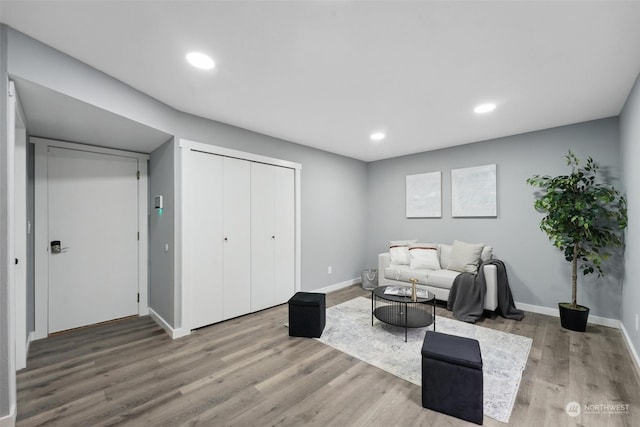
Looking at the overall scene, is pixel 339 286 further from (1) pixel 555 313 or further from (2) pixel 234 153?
(1) pixel 555 313

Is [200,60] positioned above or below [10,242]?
above

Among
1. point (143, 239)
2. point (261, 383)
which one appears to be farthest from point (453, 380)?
point (143, 239)

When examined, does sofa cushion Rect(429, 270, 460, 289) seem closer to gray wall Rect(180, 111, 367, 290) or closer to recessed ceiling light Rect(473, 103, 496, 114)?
gray wall Rect(180, 111, 367, 290)

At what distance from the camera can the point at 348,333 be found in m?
3.04

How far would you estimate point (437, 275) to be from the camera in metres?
3.90

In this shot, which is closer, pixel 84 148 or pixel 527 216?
pixel 84 148

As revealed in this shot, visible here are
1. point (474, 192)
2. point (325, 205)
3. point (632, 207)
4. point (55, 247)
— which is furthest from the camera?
point (325, 205)

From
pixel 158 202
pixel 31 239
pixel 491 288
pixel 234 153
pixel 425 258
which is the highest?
pixel 234 153

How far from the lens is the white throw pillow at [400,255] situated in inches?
176

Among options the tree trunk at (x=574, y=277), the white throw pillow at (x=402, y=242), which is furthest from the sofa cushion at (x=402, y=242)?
the tree trunk at (x=574, y=277)

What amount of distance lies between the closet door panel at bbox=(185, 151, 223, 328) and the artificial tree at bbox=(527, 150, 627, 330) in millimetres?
3965

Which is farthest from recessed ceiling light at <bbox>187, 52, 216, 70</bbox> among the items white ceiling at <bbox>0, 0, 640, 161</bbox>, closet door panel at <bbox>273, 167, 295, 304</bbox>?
closet door panel at <bbox>273, 167, 295, 304</bbox>

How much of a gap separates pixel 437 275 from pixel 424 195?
152 cm

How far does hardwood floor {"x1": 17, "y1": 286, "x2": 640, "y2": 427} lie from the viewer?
178 cm
